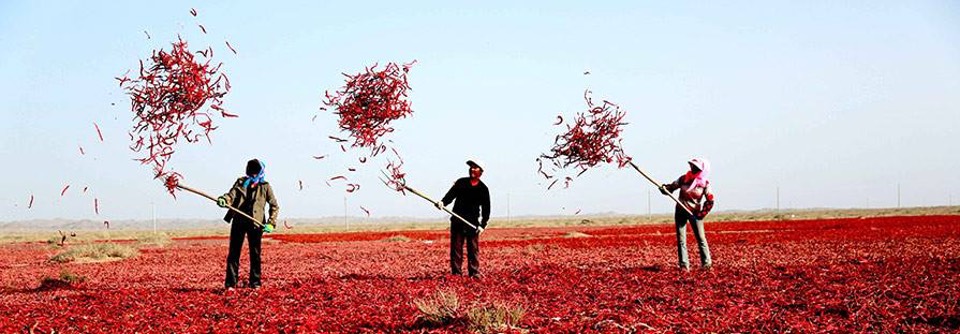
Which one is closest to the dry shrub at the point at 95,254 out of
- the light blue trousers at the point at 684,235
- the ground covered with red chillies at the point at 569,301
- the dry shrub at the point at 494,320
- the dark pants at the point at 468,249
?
the ground covered with red chillies at the point at 569,301

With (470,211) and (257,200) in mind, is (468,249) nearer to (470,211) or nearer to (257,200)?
(470,211)

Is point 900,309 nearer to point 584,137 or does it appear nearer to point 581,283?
point 581,283

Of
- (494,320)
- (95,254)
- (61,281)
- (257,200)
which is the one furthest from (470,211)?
(95,254)

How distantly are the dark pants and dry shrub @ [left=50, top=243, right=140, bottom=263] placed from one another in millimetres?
16583

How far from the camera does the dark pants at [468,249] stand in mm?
14062

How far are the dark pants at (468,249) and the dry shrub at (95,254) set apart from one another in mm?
16583

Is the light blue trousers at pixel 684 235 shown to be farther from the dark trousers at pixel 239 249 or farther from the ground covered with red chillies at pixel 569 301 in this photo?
the dark trousers at pixel 239 249

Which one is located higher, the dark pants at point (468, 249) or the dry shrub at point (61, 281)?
the dark pants at point (468, 249)

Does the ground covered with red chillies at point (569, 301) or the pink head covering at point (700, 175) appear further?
the pink head covering at point (700, 175)

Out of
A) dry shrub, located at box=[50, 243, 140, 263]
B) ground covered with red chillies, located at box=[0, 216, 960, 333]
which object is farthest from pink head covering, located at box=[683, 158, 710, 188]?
dry shrub, located at box=[50, 243, 140, 263]

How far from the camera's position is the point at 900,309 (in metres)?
8.86

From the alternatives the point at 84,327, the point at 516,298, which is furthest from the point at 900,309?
the point at 84,327

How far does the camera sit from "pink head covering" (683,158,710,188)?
46.6 feet

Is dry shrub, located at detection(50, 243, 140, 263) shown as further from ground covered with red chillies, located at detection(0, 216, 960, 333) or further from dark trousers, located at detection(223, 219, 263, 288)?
dark trousers, located at detection(223, 219, 263, 288)
